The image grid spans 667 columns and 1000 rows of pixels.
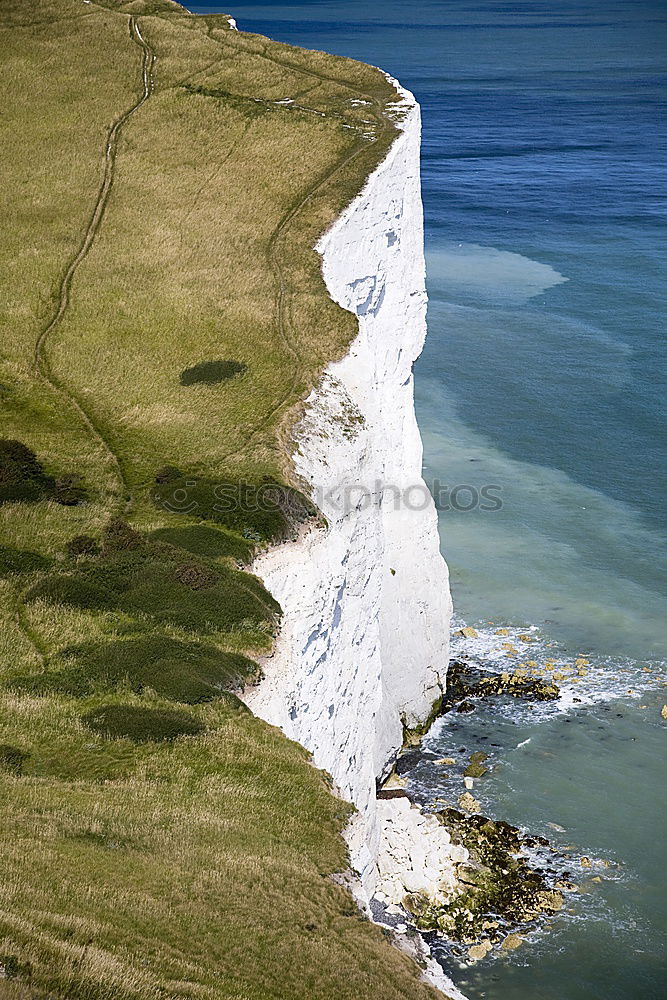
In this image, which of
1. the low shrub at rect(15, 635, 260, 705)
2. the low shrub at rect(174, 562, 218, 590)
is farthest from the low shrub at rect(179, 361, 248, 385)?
the low shrub at rect(15, 635, 260, 705)

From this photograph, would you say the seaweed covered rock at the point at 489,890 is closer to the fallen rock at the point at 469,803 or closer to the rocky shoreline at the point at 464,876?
the rocky shoreline at the point at 464,876

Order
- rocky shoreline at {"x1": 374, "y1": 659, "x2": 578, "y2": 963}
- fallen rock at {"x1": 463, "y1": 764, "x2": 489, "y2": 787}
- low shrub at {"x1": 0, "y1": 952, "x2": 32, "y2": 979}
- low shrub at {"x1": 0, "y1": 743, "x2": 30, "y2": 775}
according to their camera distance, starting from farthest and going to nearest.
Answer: fallen rock at {"x1": 463, "y1": 764, "x2": 489, "y2": 787}
rocky shoreline at {"x1": 374, "y1": 659, "x2": 578, "y2": 963}
low shrub at {"x1": 0, "y1": 743, "x2": 30, "y2": 775}
low shrub at {"x1": 0, "y1": 952, "x2": 32, "y2": 979}

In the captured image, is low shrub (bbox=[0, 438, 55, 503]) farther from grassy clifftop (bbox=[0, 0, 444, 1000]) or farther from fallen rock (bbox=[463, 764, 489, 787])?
fallen rock (bbox=[463, 764, 489, 787])

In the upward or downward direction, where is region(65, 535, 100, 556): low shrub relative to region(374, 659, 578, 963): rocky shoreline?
upward

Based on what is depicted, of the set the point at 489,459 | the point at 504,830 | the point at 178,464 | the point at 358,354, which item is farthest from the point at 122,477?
the point at 489,459

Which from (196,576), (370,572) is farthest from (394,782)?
(196,576)
